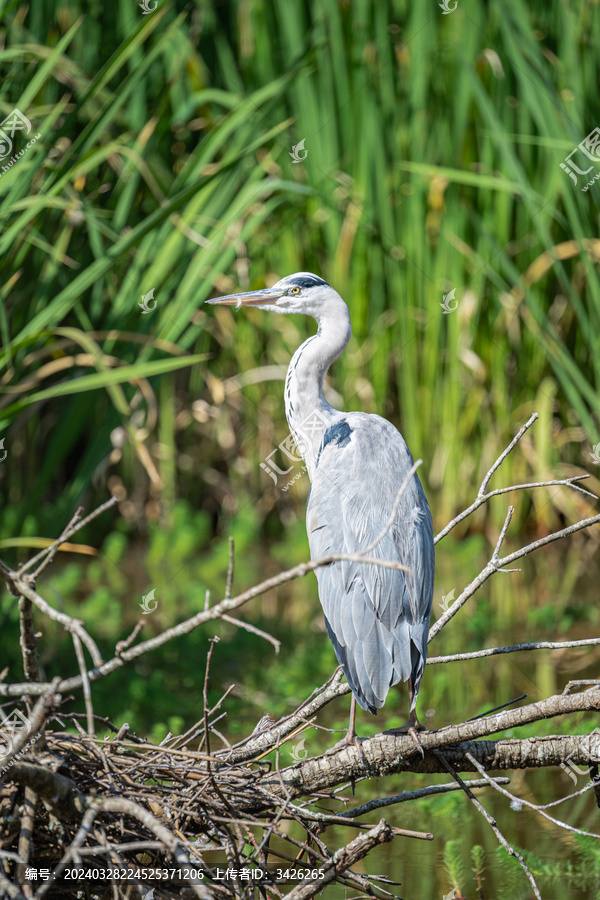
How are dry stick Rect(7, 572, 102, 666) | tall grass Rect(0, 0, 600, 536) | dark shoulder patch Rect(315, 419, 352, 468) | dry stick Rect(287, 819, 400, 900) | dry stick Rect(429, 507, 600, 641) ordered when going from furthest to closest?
1. tall grass Rect(0, 0, 600, 536)
2. dark shoulder patch Rect(315, 419, 352, 468)
3. dry stick Rect(429, 507, 600, 641)
4. dry stick Rect(287, 819, 400, 900)
5. dry stick Rect(7, 572, 102, 666)

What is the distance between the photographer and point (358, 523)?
A: 272 centimetres

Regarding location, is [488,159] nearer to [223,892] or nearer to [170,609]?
[170,609]

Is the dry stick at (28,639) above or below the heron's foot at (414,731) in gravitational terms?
above

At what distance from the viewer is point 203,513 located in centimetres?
694

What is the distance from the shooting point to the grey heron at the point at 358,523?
2514 millimetres

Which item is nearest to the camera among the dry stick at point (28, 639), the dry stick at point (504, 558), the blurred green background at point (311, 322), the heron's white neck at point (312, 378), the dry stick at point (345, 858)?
the dry stick at point (28, 639)

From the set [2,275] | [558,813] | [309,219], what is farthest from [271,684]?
[309,219]

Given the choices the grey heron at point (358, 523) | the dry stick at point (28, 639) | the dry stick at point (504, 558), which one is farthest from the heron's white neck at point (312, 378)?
the dry stick at point (28, 639)

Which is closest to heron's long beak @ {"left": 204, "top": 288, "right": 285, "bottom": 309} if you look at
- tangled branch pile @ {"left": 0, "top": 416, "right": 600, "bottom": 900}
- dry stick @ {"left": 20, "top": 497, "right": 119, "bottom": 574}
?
tangled branch pile @ {"left": 0, "top": 416, "right": 600, "bottom": 900}

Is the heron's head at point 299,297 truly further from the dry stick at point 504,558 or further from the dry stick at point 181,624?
the dry stick at point 181,624

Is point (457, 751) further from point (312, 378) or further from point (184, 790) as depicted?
point (312, 378)

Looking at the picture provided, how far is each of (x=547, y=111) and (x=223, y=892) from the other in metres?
4.78

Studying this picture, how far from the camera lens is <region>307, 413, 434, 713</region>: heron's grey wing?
8.21 feet

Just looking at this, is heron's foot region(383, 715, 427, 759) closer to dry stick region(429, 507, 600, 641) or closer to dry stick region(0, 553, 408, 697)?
dry stick region(429, 507, 600, 641)
